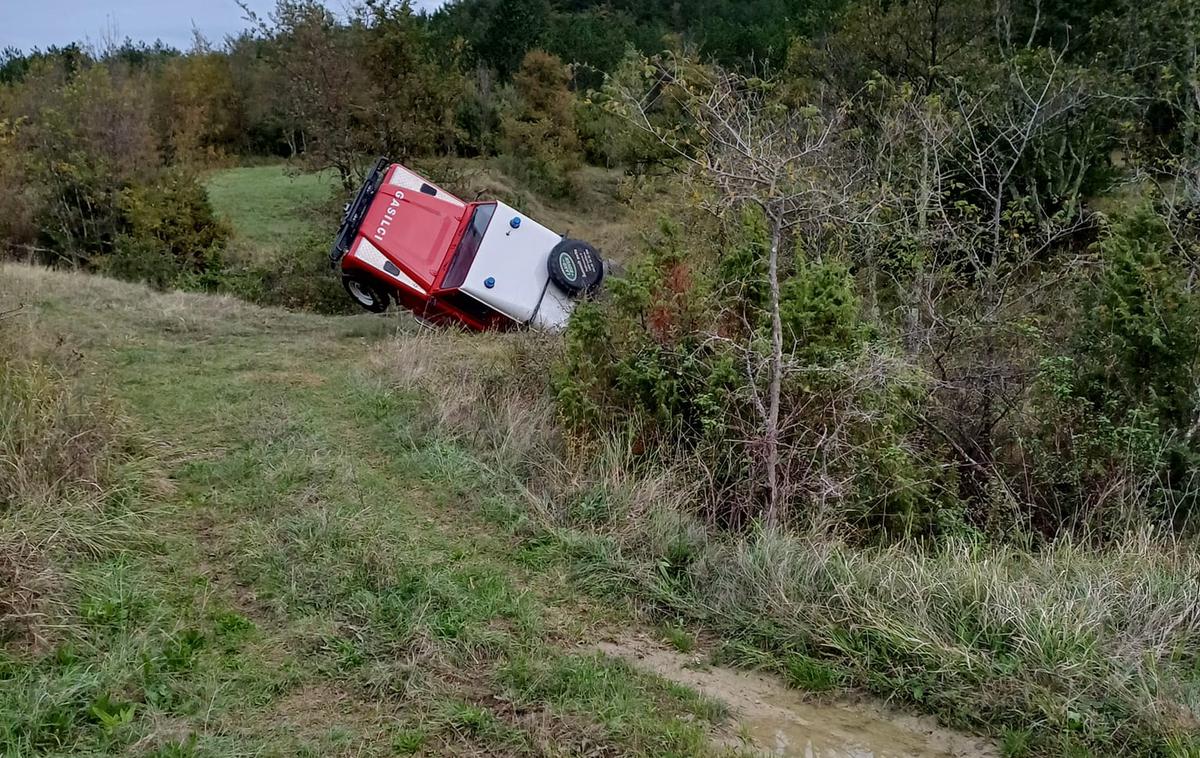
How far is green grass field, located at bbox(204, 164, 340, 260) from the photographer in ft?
64.4

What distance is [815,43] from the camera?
1880 centimetres

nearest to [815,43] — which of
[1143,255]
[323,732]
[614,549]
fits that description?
[1143,255]

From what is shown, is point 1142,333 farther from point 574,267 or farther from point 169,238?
point 169,238

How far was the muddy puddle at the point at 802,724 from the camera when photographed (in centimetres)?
337

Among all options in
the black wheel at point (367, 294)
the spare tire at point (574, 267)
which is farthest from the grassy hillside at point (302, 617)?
the black wheel at point (367, 294)

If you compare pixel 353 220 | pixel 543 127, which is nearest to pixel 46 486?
pixel 353 220

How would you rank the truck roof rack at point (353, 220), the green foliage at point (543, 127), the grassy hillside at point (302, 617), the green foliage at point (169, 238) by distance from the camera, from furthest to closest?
the green foliage at point (543, 127)
the green foliage at point (169, 238)
the truck roof rack at point (353, 220)
the grassy hillside at point (302, 617)

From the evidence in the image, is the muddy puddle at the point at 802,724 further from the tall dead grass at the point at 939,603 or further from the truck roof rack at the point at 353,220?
the truck roof rack at the point at 353,220

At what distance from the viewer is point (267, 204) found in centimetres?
2383

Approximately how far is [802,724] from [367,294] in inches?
368

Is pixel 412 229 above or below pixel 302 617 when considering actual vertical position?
above

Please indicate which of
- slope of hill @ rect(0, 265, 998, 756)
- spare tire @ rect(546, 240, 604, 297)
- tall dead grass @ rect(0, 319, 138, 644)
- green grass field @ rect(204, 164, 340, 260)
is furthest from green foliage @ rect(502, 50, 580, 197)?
tall dead grass @ rect(0, 319, 138, 644)

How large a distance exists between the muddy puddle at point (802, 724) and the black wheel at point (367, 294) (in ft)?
26.9

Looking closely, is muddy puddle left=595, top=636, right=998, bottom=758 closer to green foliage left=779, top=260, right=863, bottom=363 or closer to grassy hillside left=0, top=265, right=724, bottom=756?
grassy hillside left=0, top=265, right=724, bottom=756
